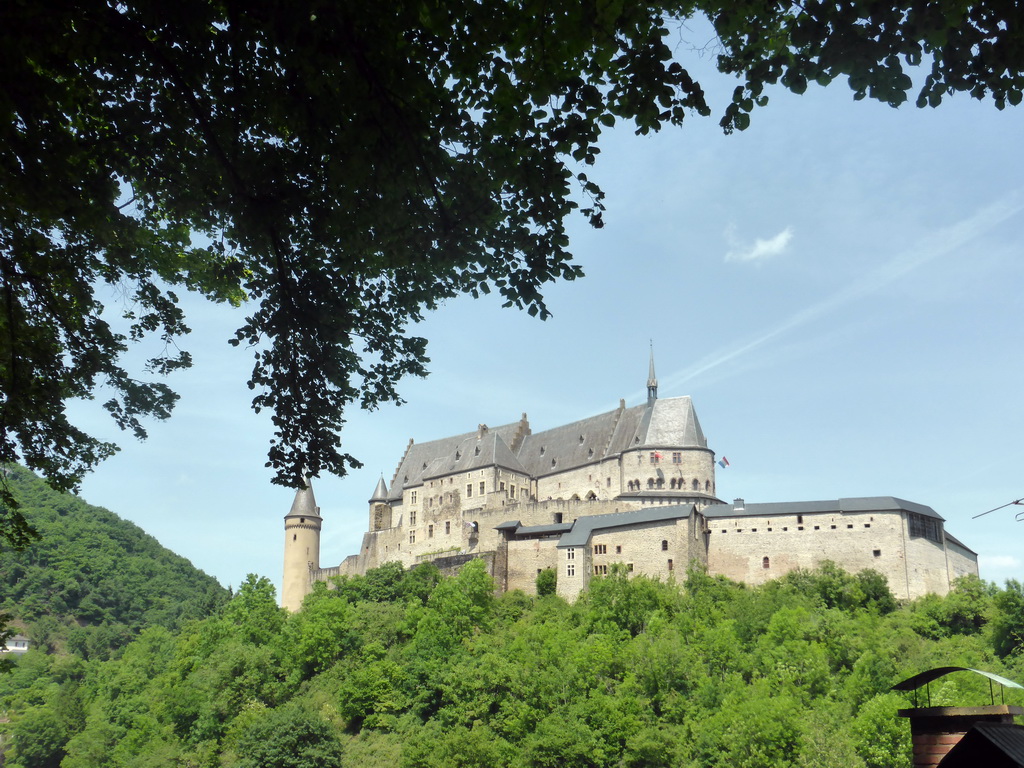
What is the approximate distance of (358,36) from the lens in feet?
26.1

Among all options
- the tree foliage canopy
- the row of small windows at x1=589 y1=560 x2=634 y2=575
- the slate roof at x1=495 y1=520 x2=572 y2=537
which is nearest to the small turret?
the slate roof at x1=495 y1=520 x2=572 y2=537

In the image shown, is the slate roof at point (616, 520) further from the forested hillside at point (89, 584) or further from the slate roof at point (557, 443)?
the forested hillside at point (89, 584)

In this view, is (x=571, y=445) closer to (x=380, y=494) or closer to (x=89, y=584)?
(x=380, y=494)

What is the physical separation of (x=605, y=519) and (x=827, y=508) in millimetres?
12057

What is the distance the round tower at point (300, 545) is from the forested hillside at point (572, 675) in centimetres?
858

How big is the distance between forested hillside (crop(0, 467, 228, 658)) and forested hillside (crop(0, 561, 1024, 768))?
4948cm

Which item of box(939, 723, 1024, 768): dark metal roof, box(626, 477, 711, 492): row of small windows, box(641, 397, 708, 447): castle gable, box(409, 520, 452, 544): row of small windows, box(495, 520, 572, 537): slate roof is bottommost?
box(939, 723, 1024, 768): dark metal roof

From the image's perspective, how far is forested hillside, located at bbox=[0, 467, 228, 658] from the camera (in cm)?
10656

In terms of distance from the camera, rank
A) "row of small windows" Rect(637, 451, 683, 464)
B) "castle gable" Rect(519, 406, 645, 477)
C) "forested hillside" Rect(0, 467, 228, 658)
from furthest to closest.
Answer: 1. "forested hillside" Rect(0, 467, 228, 658)
2. "castle gable" Rect(519, 406, 645, 477)
3. "row of small windows" Rect(637, 451, 683, 464)

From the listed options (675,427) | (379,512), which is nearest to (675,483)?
(675,427)

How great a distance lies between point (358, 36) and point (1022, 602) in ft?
146

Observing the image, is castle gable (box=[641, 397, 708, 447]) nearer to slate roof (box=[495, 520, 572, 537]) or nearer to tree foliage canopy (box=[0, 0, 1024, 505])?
slate roof (box=[495, 520, 572, 537])

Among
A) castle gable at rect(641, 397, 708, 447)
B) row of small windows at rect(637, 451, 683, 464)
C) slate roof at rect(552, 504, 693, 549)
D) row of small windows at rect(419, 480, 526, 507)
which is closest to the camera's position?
slate roof at rect(552, 504, 693, 549)

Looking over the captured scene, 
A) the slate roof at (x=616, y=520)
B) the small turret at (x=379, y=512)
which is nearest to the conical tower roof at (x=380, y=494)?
the small turret at (x=379, y=512)
